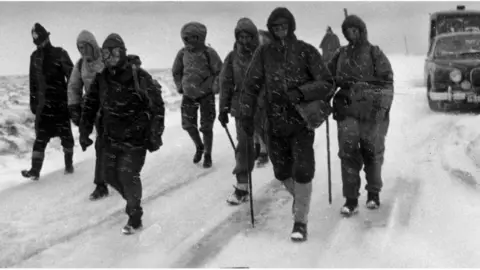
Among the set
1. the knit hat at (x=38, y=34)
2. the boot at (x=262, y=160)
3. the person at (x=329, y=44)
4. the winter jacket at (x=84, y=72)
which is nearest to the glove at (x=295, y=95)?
the winter jacket at (x=84, y=72)

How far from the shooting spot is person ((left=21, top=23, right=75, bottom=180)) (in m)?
7.69

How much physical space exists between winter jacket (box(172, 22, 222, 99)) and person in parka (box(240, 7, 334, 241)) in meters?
3.08

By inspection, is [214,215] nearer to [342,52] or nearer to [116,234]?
[116,234]

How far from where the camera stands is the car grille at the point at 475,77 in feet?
42.2

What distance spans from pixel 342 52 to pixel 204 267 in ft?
9.19

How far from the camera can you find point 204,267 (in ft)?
15.0

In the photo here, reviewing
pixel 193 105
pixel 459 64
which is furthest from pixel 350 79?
pixel 459 64

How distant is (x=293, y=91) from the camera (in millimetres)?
5152

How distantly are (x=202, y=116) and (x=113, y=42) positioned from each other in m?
3.43

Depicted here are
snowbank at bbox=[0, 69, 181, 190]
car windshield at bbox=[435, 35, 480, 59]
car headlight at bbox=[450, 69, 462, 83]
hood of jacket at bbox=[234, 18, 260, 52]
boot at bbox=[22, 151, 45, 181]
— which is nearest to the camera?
hood of jacket at bbox=[234, 18, 260, 52]

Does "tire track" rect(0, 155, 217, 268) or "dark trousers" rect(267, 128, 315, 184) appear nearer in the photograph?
"tire track" rect(0, 155, 217, 268)

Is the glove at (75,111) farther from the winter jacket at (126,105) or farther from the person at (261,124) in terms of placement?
the person at (261,124)

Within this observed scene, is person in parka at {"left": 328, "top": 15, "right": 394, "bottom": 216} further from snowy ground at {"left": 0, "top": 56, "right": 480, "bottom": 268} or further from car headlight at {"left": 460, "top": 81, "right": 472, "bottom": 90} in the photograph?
car headlight at {"left": 460, "top": 81, "right": 472, "bottom": 90}

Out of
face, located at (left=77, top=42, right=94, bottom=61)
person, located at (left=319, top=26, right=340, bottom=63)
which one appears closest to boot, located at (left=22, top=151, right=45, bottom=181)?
face, located at (left=77, top=42, right=94, bottom=61)
